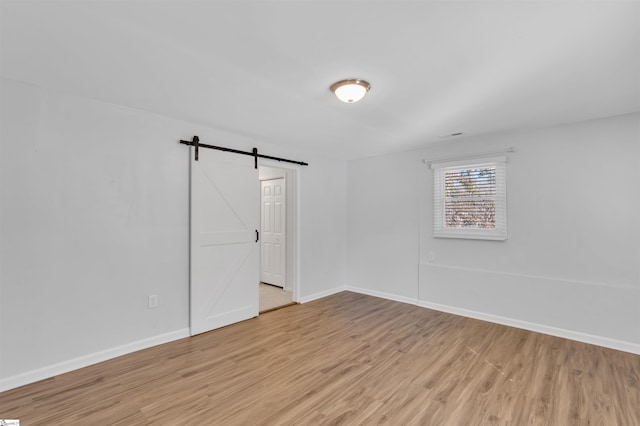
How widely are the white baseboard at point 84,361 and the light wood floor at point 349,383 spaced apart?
7cm

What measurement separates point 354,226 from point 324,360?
9.66 ft

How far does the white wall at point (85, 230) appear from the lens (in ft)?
7.88

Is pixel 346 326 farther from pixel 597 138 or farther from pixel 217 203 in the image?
pixel 597 138

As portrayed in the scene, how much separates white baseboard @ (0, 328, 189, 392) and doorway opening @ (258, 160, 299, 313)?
1505mm

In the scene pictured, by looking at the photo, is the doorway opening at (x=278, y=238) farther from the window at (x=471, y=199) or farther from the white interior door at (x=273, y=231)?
the window at (x=471, y=199)

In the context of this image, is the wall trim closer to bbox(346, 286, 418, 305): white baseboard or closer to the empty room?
the empty room

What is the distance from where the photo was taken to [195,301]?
345cm

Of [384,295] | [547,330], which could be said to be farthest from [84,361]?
[547,330]

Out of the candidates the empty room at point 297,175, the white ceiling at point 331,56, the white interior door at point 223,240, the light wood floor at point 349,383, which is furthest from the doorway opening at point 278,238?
the white ceiling at point 331,56

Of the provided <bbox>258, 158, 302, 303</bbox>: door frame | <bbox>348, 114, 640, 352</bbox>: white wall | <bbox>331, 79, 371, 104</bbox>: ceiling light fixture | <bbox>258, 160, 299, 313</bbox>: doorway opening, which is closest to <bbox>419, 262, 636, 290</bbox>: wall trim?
<bbox>348, 114, 640, 352</bbox>: white wall

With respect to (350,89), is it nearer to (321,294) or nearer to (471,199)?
(471,199)

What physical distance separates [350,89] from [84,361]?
131 inches

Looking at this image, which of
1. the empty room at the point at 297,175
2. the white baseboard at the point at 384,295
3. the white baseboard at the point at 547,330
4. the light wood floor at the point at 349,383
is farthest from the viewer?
the white baseboard at the point at 384,295

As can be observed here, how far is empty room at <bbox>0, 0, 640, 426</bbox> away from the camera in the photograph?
6.30 feet
